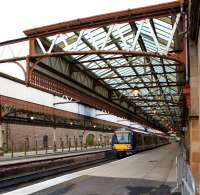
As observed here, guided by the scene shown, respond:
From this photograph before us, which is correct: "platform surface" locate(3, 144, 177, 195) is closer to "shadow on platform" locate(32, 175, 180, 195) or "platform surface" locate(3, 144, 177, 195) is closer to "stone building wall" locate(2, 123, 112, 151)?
"shadow on platform" locate(32, 175, 180, 195)

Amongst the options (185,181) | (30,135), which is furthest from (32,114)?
(185,181)

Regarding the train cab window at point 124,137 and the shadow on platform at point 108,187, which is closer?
the shadow on platform at point 108,187

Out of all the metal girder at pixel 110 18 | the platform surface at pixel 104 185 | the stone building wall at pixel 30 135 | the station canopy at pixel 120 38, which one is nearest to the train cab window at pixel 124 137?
the stone building wall at pixel 30 135

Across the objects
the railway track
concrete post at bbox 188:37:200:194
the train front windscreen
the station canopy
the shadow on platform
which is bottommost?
the railway track

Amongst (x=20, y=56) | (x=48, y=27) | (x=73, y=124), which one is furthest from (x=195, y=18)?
(x=73, y=124)

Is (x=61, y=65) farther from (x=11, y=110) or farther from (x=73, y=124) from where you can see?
(x=73, y=124)

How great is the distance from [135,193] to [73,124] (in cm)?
4059

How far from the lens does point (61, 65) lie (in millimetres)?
19422

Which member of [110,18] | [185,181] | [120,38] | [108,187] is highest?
[110,18]

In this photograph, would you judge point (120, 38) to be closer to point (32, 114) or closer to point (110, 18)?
point (110, 18)

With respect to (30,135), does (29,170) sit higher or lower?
lower

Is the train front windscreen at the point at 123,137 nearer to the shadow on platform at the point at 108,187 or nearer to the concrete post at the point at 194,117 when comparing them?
the shadow on platform at the point at 108,187

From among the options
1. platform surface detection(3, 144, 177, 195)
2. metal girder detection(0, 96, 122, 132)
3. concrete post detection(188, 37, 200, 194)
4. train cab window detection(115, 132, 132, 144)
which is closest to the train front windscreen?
train cab window detection(115, 132, 132, 144)

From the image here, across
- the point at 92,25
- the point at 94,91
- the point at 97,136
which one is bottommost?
the point at 97,136
